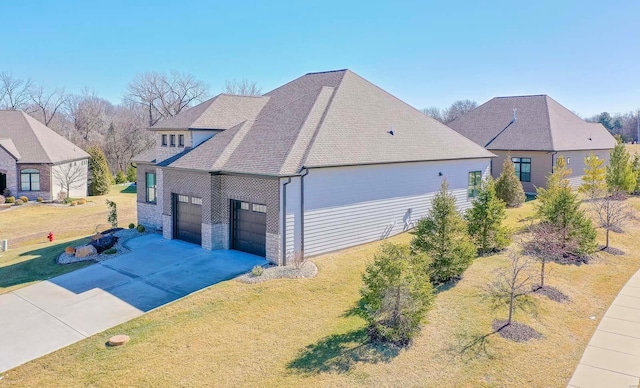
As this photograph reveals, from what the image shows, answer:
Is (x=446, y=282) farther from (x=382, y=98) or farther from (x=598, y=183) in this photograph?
(x=598, y=183)

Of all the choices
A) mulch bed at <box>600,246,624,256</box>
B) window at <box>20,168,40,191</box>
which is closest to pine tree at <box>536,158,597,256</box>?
mulch bed at <box>600,246,624,256</box>

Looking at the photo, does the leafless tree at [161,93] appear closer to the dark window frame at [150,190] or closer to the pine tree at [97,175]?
the pine tree at [97,175]

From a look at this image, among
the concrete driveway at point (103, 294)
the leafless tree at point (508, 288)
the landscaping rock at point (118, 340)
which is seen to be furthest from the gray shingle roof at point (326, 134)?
the landscaping rock at point (118, 340)

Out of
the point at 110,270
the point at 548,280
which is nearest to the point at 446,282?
the point at 548,280

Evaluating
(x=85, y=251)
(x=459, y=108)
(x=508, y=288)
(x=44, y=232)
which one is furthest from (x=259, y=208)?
(x=459, y=108)

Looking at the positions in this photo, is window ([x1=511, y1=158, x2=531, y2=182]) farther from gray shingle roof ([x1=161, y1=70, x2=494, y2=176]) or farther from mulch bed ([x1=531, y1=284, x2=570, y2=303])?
mulch bed ([x1=531, y1=284, x2=570, y2=303])
